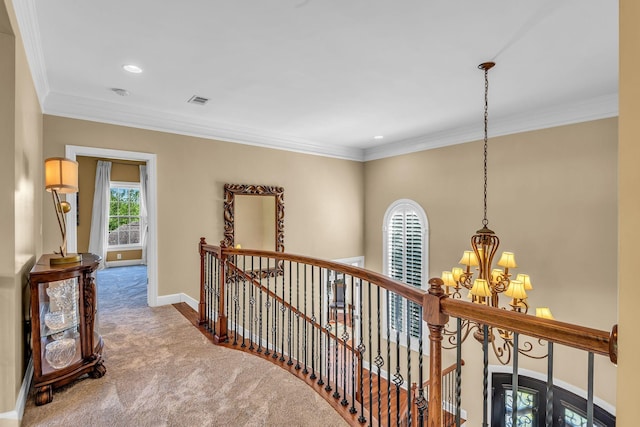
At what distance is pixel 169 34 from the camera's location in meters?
2.53

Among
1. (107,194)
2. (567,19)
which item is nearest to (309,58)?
(567,19)

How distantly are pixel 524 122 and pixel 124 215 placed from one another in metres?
8.75

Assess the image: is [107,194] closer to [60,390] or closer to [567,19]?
[60,390]

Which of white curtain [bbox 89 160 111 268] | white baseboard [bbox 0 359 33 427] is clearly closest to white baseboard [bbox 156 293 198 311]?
white baseboard [bbox 0 359 33 427]

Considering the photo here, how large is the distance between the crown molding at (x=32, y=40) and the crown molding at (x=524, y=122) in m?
5.14

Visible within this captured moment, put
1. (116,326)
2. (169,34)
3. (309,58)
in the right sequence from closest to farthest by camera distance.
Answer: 1. (169,34)
2. (309,58)
3. (116,326)

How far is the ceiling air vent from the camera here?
3.87 meters

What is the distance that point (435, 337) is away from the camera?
1493mm

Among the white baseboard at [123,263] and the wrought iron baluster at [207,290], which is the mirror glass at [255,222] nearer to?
the wrought iron baluster at [207,290]

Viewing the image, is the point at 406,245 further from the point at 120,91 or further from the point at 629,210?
the point at 629,210

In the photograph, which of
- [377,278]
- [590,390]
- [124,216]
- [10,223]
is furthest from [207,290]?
→ [124,216]

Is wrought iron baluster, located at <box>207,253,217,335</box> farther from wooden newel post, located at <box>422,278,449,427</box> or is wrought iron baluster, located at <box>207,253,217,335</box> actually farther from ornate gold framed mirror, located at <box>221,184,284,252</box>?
wooden newel post, located at <box>422,278,449,427</box>

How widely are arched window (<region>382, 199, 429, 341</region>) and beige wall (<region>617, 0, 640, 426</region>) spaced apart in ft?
15.3

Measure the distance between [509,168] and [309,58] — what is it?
3.45 meters
